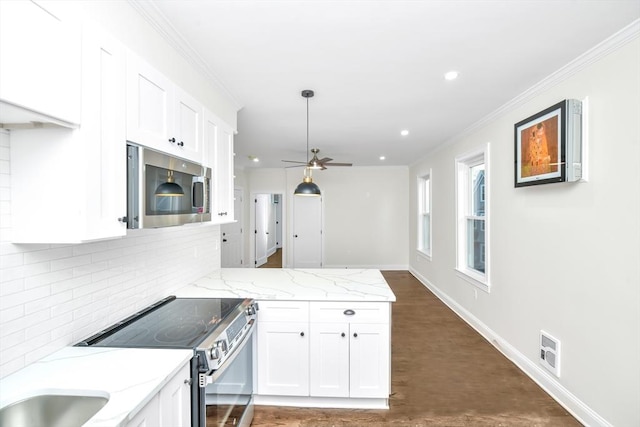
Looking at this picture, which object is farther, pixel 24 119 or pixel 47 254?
pixel 47 254

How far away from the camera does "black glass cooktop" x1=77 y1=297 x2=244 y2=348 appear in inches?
59.5

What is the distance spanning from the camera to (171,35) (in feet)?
6.10

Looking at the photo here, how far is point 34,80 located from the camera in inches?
38.3

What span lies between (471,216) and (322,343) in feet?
9.77

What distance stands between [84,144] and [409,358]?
3199mm

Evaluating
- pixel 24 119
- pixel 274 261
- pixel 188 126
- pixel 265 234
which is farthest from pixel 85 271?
pixel 274 261

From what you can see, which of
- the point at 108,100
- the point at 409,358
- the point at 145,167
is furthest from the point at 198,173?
the point at 409,358

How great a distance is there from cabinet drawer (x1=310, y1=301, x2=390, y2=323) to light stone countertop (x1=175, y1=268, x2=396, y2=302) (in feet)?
0.17

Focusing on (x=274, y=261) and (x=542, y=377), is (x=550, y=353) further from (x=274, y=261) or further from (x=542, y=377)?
(x=274, y=261)

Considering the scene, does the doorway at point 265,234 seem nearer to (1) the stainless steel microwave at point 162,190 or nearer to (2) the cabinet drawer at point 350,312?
(2) the cabinet drawer at point 350,312

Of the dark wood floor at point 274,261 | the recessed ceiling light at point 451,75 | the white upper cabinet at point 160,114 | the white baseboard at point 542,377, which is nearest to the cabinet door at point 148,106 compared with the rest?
the white upper cabinet at point 160,114

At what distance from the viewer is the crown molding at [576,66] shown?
1812 millimetres

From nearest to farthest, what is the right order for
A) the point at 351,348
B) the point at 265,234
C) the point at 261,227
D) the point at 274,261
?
1. the point at 351,348
2. the point at 261,227
3. the point at 265,234
4. the point at 274,261

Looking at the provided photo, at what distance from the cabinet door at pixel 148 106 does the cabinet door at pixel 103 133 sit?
6 cm
